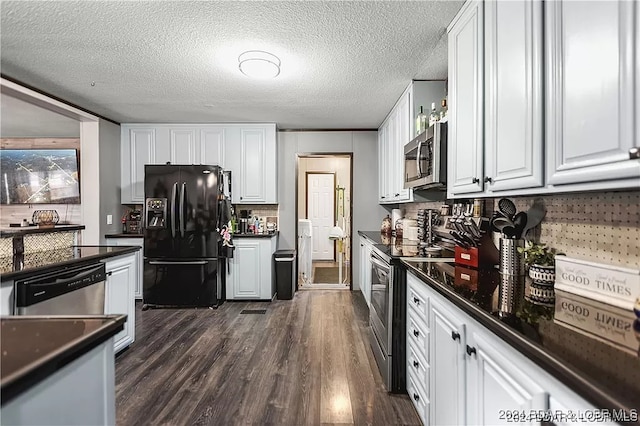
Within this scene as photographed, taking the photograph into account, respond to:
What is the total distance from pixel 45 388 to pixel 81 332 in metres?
0.16

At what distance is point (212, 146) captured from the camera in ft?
15.5

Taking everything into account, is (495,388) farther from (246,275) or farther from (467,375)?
(246,275)

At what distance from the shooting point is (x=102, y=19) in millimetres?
2100

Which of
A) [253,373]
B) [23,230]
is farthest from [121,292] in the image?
[253,373]

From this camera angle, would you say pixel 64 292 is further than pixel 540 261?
Yes

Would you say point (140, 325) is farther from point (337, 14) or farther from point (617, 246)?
point (617, 246)

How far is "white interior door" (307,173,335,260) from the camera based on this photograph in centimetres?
762

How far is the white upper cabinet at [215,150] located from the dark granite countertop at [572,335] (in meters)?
3.60

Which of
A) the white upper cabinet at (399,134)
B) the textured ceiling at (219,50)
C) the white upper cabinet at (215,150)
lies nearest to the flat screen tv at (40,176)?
the white upper cabinet at (215,150)

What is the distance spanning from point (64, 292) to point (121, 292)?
660 mm

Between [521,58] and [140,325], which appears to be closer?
[521,58]

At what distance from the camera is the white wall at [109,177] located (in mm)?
4336

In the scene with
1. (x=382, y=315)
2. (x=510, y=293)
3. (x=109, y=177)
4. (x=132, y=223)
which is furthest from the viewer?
(x=132, y=223)

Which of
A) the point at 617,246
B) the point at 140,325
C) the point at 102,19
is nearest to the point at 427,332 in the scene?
the point at 617,246
